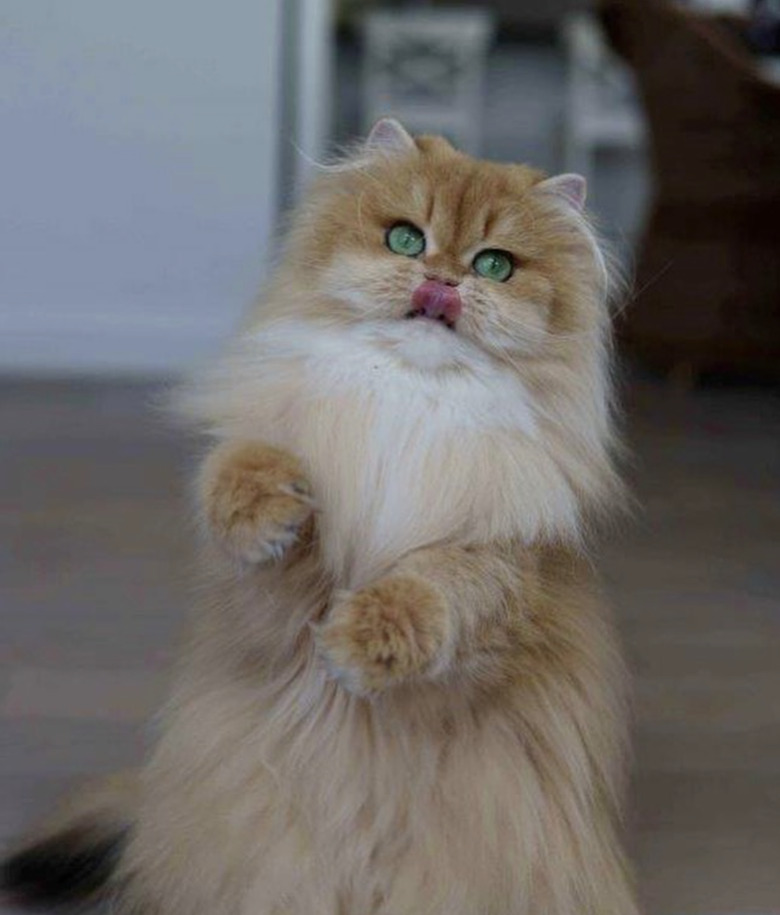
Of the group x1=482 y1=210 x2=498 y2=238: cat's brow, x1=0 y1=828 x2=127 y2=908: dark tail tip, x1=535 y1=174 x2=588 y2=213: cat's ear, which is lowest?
x1=0 y1=828 x2=127 y2=908: dark tail tip

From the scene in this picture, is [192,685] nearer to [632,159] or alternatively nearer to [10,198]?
[10,198]

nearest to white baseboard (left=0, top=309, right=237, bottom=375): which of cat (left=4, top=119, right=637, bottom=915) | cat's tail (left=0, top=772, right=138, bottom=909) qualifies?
cat's tail (left=0, top=772, right=138, bottom=909)

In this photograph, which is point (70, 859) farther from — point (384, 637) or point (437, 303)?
point (437, 303)

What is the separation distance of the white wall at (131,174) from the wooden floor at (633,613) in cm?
21

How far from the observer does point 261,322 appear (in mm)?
1202

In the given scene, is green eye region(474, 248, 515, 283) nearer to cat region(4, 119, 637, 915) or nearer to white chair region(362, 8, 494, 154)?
cat region(4, 119, 637, 915)

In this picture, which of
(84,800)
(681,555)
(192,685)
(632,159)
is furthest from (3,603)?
(632,159)

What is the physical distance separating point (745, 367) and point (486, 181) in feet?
8.62

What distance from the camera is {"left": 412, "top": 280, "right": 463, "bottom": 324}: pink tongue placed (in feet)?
3.62

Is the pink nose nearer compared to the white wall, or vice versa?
the pink nose

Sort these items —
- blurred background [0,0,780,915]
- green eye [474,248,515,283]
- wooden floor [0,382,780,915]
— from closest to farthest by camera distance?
1. green eye [474,248,515,283]
2. wooden floor [0,382,780,915]
3. blurred background [0,0,780,915]

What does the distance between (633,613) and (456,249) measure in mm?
1216

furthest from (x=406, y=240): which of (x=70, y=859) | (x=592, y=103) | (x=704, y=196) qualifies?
(x=592, y=103)

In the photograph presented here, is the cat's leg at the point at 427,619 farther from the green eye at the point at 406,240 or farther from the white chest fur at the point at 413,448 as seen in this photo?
the green eye at the point at 406,240
